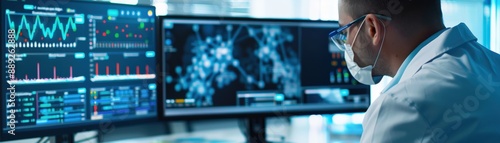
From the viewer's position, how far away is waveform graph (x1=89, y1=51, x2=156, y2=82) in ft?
5.28

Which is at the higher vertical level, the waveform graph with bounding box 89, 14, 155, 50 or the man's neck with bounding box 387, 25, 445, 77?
the waveform graph with bounding box 89, 14, 155, 50

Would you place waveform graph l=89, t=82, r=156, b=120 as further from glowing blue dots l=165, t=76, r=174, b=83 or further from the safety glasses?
the safety glasses

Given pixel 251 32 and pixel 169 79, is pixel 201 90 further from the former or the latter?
pixel 251 32

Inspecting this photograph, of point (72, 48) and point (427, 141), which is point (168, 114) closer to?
point (72, 48)

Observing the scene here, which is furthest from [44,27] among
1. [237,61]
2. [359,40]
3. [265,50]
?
[359,40]

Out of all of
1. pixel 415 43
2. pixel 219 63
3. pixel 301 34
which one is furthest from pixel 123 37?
pixel 415 43

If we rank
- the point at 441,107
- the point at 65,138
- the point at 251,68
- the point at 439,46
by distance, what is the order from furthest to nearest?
the point at 251,68 → the point at 65,138 → the point at 439,46 → the point at 441,107

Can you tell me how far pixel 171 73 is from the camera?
179cm

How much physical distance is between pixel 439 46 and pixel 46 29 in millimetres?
1087

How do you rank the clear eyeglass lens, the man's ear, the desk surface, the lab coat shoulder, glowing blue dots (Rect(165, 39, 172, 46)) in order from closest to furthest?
the lab coat shoulder
the man's ear
the clear eyeglass lens
glowing blue dots (Rect(165, 39, 172, 46))
the desk surface

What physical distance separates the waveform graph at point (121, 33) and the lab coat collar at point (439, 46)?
98cm

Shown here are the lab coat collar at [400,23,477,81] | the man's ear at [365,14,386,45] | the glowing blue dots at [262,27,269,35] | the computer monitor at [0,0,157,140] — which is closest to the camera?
the lab coat collar at [400,23,477,81]

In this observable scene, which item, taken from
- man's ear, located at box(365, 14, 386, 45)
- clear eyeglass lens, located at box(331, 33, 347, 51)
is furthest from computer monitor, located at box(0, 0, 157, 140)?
man's ear, located at box(365, 14, 386, 45)

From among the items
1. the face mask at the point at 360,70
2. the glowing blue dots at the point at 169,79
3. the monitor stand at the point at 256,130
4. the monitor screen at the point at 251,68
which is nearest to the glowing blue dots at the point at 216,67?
the monitor screen at the point at 251,68
